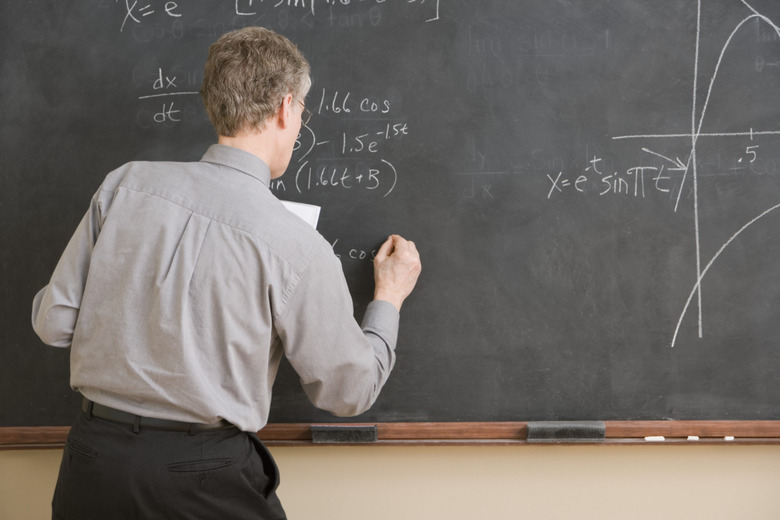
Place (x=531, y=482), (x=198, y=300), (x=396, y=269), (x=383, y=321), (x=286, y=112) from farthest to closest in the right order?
1. (x=531, y=482)
2. (x=396, y=269)
3. (x=383, y=321)
4. (x=286, y=112)
5. (x=198, y=300)

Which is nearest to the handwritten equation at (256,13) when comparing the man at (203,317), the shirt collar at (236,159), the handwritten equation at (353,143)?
the handwritten equation at (353,143)

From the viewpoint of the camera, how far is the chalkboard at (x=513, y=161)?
1.63m

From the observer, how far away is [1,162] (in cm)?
173

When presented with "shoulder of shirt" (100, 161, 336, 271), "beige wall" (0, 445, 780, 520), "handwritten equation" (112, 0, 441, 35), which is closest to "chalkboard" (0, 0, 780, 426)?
"handwritten equation" (112, 0, 441, 35)

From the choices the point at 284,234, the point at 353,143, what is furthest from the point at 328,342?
the point at 353,143

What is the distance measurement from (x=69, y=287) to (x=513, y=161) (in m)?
1.04

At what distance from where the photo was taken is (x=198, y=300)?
1.16m

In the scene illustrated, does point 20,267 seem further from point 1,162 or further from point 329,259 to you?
point 329,259

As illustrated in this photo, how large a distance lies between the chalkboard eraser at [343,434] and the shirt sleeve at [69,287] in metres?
0.67

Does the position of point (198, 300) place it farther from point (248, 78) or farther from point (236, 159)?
point (248, 78)

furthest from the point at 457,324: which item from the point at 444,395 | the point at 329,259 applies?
the point at 329,259

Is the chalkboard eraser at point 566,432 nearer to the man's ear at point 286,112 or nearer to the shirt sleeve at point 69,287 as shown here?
the man's ear at point 286,112

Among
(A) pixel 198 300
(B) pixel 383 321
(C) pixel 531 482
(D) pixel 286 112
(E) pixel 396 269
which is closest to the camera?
(A) pixel 198 300

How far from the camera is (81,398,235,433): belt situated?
1.21 m
